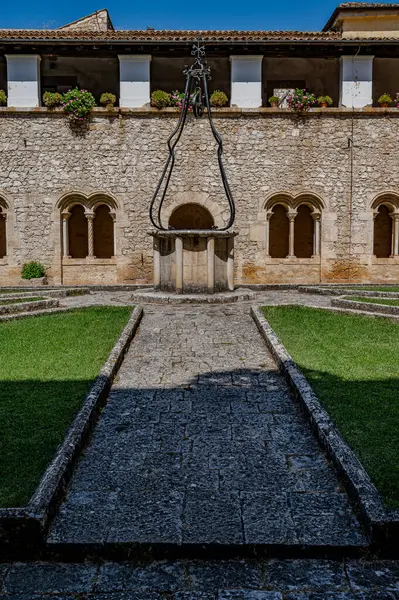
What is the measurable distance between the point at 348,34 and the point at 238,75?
19.5ft

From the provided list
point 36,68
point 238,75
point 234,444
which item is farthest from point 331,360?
point 36,68

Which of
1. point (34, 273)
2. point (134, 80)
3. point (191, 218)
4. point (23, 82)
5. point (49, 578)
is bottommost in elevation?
point (49, 578)

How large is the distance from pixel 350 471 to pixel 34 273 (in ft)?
57.3

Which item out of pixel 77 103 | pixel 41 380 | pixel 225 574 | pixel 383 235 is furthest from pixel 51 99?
pixel 225 574

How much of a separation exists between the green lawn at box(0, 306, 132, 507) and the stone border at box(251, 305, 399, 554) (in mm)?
2221

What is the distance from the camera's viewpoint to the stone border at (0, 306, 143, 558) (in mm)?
3768

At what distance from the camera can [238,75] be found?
2100cm

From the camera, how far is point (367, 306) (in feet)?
41.5

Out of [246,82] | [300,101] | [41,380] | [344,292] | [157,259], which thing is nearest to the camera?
[41,380]

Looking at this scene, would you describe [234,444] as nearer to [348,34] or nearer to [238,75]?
[238,75]

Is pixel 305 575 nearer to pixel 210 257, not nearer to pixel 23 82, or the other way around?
pixel 210 257

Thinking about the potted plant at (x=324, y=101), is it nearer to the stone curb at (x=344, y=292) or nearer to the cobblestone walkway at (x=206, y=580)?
the stone curb at (x=344, y=292)

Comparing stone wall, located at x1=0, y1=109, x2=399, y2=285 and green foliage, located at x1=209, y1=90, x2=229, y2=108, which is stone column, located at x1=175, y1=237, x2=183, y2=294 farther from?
green foliage, located at x1=209, y1=90, x2=229, y2=108

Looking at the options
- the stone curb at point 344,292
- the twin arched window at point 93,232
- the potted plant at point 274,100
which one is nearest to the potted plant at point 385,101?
the potted plant at point 274,100
